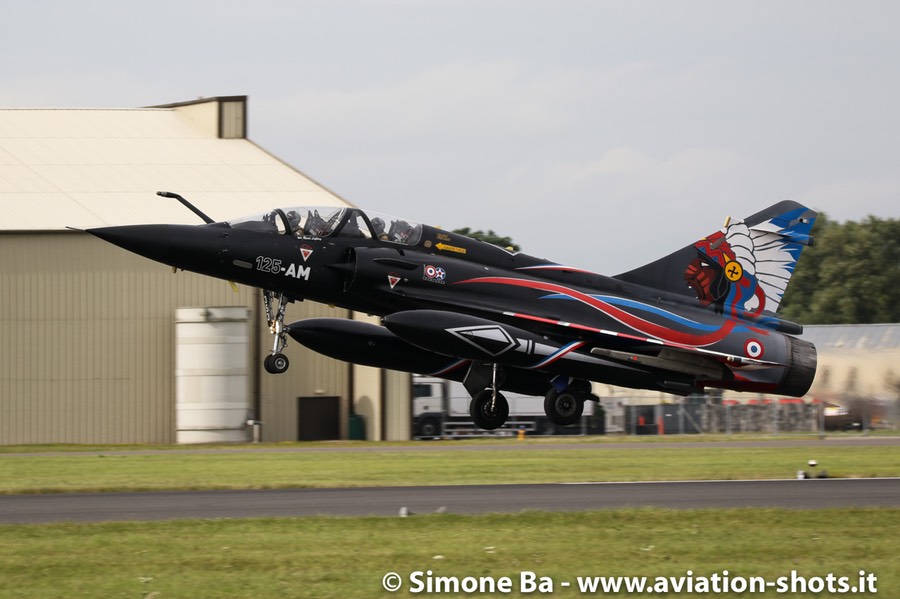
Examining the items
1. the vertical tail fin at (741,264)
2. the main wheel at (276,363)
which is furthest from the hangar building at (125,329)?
the main wheel at (276,363)

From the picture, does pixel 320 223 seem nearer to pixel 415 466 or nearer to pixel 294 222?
pixel 294 222

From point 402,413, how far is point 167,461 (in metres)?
14.0

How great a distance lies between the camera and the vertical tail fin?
930 inches

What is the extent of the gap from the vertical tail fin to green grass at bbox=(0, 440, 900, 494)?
8711 millimetres

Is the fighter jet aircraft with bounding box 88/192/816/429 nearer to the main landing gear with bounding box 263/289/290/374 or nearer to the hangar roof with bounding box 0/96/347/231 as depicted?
the main landing gear with bounding box 263/289/290/374

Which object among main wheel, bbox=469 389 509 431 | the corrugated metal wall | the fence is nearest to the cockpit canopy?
main wheel, bbox=469 389 509 431

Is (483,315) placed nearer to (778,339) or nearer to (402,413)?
(778,339)

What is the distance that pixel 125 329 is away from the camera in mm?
47875

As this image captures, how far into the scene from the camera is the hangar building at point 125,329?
4719 centimetres

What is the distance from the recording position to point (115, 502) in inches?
1035

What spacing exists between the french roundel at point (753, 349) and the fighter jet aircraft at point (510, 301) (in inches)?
0.9

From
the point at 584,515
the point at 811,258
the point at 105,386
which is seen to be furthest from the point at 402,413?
the point at 811,258

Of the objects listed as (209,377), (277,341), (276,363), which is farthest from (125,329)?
(276,363)

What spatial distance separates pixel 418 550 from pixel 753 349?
7830 millimetres
